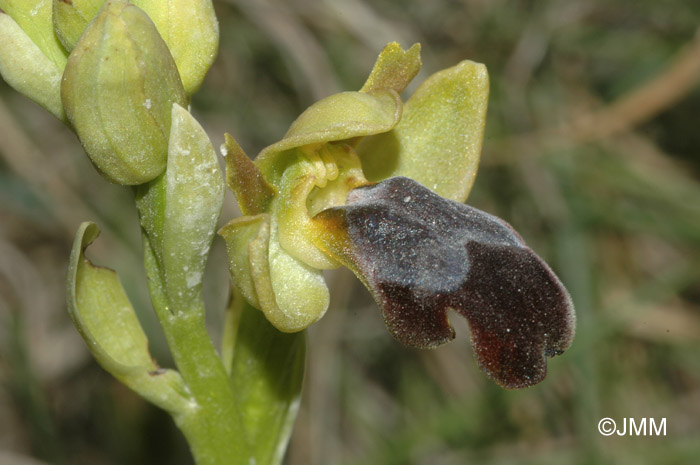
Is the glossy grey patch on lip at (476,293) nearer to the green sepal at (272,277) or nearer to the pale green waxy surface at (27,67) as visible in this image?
the green sepal at (272,277)

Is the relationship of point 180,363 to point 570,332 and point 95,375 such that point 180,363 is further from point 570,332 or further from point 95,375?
point 95,375

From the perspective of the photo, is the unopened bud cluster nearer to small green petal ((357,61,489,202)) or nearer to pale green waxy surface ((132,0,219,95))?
pale green waxy surface ((132,0,219,95))

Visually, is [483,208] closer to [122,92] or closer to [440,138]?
[440,138]

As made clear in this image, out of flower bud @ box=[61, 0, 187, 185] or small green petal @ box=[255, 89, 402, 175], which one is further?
small green petal @ box=[255, 89, 402, 175]

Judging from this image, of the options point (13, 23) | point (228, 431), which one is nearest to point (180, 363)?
point (228, 431)
